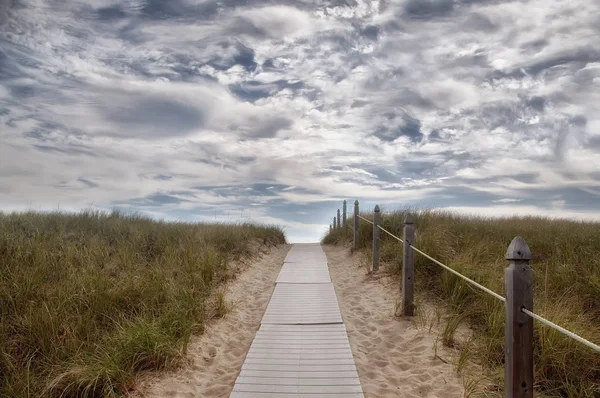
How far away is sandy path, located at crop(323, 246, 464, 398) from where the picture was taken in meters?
4.48

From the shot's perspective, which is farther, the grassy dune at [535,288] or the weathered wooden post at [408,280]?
the weathered wooden post at [408,280]

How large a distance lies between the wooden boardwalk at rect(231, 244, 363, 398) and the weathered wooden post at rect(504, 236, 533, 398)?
1671mm

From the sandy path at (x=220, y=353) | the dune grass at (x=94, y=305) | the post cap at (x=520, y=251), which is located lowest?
the sandy path at (x=220, y=353)

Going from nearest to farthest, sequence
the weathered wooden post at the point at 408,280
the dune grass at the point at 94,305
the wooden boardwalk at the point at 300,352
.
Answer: the dune grass at the point at 94,305 < the wooden boardwalk at the point at 300,352 < the weathered wooden post at the point at 408,280

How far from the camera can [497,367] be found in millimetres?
4508

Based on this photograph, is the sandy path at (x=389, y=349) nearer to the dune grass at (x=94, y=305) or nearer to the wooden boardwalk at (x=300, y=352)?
the wooden boardwalk at (x=300, y=352)

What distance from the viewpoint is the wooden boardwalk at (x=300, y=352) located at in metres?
4.43

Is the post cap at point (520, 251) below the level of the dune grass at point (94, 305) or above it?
above

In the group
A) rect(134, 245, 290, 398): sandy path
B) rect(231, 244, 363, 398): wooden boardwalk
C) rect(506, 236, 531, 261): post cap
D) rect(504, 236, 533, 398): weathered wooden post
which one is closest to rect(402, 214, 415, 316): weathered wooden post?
rect(231, 244, 363, 398): wooden boardwalk

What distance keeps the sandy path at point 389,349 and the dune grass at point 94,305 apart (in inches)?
88.8

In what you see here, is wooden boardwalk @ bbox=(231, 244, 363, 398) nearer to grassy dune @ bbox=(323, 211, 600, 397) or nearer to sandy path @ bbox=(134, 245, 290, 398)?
sandy path @ bbox=(134, 245, 290, 398)

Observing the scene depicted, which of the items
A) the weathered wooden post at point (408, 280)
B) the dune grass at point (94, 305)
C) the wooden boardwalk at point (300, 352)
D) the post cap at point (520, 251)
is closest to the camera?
the post cap at point (520, 251)

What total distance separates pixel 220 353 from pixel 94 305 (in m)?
1.94

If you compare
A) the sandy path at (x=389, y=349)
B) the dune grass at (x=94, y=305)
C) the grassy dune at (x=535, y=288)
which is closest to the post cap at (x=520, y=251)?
the grassy dune at (x=535, y=288)
